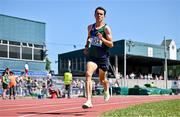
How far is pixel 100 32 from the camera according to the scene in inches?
363

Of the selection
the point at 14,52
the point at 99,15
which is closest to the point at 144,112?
the point at 99,15

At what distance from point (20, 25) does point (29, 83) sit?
41.0 ft

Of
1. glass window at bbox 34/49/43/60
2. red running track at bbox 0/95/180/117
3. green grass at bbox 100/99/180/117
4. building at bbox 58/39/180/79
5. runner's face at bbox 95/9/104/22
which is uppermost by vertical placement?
building at bbox 58/39/180/79

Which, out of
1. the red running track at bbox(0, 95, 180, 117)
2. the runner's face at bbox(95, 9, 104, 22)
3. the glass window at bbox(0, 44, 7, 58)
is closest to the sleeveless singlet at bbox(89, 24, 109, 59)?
the runner's face at bbox(95, 9, 104, 22)

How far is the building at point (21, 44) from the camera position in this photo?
125 ft

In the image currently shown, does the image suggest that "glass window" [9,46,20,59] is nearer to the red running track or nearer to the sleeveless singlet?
the red running track

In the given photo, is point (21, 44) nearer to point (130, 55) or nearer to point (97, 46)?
point (130, 55)

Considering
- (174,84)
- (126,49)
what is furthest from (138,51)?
(174,84)

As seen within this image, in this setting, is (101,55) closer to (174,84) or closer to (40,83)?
(40,83)

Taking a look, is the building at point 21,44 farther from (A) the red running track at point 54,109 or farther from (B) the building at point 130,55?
(A) the red running track at point 54,109

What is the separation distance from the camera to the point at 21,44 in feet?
132

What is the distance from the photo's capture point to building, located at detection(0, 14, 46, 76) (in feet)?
125

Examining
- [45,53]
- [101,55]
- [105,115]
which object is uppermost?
[45,53]

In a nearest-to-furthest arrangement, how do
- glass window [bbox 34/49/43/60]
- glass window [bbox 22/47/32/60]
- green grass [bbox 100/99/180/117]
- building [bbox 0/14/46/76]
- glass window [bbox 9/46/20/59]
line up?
1. green grass [bbox 100/99/180/117]
2. building [bbox 0/14/46/76]
3. glass window [bbox 9/46/20/59]
4. glass window [bbox 22/47/32/60]
5. glass window [bbox 34/49/43/60]
